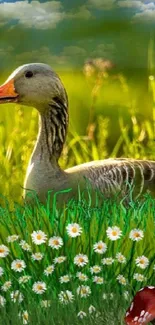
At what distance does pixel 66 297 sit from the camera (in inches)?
143

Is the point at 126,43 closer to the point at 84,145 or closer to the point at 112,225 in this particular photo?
the point at 84,145

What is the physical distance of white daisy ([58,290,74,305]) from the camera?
11.9 ft

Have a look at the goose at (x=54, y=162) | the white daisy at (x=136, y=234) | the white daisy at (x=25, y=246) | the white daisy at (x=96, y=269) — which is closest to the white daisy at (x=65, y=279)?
the white daisy at (x=96, y=269)

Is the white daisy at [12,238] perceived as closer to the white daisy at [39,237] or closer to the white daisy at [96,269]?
the white daisy at [39,237]

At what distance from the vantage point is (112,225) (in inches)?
157

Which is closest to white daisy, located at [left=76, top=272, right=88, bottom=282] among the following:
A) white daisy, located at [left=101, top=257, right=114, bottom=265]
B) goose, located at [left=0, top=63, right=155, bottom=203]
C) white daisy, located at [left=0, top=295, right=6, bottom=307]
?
white daisy, located at [left=101, top=257, right=114, bottom=265]

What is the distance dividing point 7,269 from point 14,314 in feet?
1.16

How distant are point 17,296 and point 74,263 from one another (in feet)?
0.96

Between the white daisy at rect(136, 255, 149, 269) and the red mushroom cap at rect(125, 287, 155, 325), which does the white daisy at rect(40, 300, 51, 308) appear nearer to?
the white daisy at rect(136, 255, 149, 269)

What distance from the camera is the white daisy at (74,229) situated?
3.85m

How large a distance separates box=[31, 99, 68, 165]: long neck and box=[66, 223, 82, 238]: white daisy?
3.94 feet

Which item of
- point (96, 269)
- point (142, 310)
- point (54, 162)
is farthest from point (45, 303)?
point (54, 162)

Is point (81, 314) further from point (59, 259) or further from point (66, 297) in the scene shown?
point (59, 259)

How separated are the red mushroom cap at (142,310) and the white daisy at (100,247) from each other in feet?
2.41
